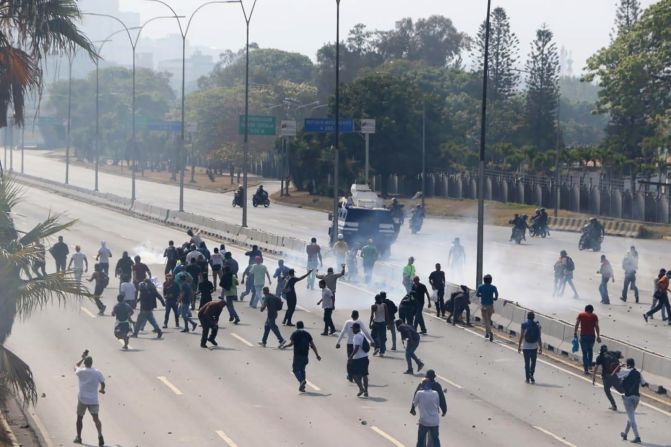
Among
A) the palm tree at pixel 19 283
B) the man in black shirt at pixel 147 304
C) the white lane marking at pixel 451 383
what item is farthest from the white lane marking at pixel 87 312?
the palm tree at pixel 19 283

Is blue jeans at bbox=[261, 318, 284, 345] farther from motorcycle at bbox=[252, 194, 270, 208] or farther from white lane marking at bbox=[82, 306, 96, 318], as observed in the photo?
motorcycle at bbox=[252, 194, 270, 208]

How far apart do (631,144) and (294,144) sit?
25.4 m

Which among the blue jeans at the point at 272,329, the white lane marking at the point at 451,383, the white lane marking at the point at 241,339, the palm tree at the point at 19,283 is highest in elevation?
the palm tree at the point at 19,283

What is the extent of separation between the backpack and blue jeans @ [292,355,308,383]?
4331 millimetres

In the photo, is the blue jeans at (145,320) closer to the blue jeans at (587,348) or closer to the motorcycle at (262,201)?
the blue jeans at (587,348)

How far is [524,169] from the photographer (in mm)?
96125

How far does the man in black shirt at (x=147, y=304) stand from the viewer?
27531 millimetres

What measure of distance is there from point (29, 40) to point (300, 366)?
7880 mm

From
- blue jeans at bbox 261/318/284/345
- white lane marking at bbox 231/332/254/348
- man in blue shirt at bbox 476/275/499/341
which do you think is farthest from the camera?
man in blue shirt at bbox 476/275/499/341

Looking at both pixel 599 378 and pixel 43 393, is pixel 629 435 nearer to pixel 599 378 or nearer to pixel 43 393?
pixel 599 378

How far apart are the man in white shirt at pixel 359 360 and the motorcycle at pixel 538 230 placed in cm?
4056

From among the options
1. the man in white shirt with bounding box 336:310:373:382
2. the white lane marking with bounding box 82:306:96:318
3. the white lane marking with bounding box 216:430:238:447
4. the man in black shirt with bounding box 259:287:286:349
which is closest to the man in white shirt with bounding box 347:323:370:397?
the man in white shirt with bounding box 336:310:373:382

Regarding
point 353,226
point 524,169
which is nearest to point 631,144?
point 524,169

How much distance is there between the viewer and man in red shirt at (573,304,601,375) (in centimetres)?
2483
